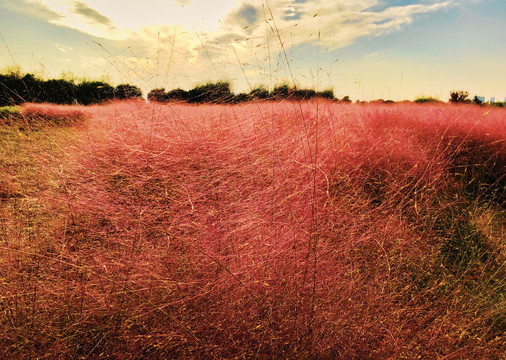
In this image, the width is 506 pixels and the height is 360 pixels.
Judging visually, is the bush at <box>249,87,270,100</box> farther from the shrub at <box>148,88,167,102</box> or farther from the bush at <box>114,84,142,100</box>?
the bush at <box>114,84,142,100</box>

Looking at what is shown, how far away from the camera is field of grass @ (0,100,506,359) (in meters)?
1.19

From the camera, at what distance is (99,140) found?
3.24m

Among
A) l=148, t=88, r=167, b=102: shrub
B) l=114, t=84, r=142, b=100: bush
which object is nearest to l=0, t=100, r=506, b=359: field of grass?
l=114, t=84, r=142, b=100: bush

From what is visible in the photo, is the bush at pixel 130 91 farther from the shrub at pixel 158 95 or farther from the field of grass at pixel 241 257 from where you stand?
the field of grass at pixel 241 257

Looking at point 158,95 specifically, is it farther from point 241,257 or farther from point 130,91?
point 241,257

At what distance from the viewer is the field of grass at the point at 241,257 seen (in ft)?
3.90

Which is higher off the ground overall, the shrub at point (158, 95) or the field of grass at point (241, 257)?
the shrub at point (158, 95)

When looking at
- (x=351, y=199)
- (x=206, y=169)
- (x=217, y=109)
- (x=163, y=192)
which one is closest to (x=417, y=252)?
(x=351, y=199)

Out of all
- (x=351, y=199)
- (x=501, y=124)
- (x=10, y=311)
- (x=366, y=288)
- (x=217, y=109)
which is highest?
(x=217, y=109)

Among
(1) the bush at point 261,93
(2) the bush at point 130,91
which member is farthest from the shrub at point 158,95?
(1) the bush at point 261,93

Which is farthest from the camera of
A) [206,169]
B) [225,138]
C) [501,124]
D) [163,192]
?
[501,124]

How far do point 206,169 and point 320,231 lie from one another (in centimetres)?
117

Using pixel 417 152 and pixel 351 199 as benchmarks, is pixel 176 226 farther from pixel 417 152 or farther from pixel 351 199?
pixel 417 152

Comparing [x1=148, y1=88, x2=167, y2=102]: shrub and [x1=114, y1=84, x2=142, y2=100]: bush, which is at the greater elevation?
[x1=114, y1=84, x2=142, y2=100]: bush
